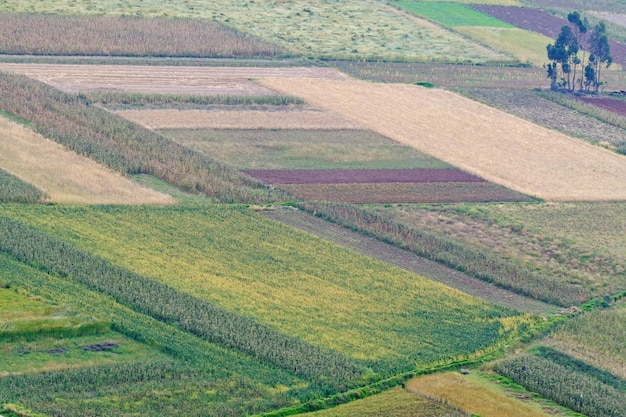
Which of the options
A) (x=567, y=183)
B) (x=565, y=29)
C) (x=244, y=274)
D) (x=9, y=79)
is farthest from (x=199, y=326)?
(x=565, y=29)

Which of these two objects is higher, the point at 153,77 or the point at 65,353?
the point at 153,77

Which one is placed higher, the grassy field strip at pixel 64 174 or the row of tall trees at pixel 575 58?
the row of tall trees at pixel 575 58

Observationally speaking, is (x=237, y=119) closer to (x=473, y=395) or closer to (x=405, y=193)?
(x=405, y=193)

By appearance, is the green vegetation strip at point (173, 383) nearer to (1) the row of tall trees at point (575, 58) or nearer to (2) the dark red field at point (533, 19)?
(1) the row of tall trees at point (575, 58)

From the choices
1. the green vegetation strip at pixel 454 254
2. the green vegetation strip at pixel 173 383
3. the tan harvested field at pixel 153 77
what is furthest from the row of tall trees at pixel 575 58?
the green vegetation strip at pixel 173 383

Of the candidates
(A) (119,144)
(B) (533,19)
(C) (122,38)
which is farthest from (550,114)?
(B) (533,19)
